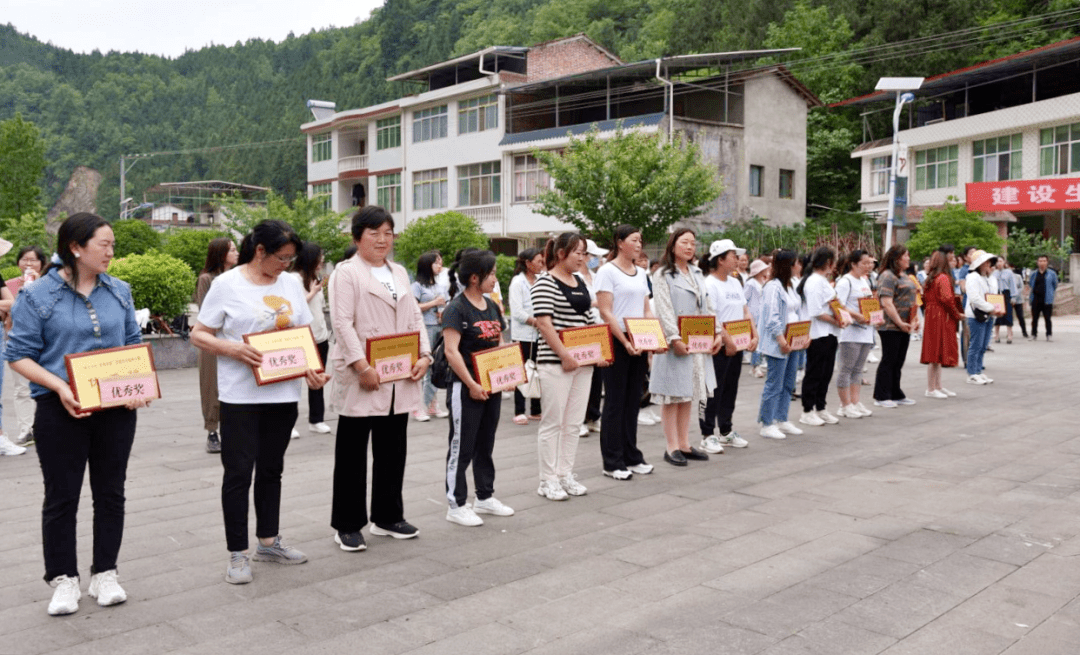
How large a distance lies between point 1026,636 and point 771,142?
3623 centimetres

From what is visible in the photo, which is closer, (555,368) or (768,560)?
(768,560)

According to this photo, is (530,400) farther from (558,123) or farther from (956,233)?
(558,123)

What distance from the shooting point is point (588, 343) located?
6.53 m

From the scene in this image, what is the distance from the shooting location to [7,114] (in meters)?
88.9

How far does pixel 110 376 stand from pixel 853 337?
25.6ft

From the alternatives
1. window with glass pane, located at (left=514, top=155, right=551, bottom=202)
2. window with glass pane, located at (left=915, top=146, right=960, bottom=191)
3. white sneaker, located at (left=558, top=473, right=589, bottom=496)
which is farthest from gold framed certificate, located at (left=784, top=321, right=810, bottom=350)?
window with glass pane, located at (left=915, top=146, right=960, bottom=191)

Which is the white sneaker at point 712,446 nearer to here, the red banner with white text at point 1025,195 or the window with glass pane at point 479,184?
the red banner with white text at point 1025,195

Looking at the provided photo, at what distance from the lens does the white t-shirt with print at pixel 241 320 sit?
15.6ft

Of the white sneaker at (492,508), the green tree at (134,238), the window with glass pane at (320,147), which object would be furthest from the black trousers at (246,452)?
the window with glass pane at (320,147)

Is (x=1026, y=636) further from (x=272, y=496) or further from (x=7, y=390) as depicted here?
(x=7, y=390)

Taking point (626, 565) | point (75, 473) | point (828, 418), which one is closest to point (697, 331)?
point (626, 565)

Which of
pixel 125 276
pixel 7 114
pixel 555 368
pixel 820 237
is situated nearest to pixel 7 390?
pixel 125 276

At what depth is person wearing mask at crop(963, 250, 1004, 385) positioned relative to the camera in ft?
42.4

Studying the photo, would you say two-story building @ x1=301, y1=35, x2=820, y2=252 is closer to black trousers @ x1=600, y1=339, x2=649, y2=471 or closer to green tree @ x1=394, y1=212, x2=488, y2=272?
green tree @ x1=394, y1=212, x2=488, y2=272
